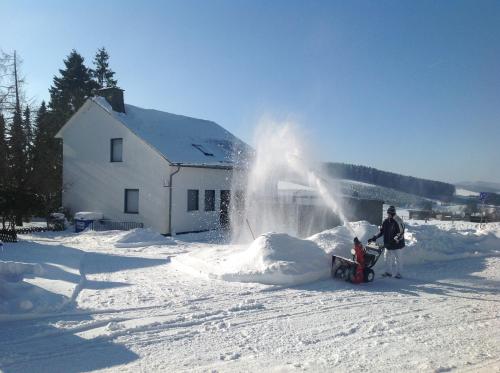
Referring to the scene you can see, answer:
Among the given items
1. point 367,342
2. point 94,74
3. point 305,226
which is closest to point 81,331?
point 367,342

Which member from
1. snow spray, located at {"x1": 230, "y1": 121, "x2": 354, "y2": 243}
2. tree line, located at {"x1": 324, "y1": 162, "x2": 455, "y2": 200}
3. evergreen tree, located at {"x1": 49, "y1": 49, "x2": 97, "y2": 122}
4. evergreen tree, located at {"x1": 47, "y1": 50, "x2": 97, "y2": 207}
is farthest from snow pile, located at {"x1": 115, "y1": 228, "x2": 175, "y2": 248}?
evergreen tree, located at {"x1": 49, "y1": 49, "x2": 97, "y2": 122}

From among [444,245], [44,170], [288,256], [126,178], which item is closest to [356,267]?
[288,256]

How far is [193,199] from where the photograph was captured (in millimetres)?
23266

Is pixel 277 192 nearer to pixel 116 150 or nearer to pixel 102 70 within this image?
pixel 116 150

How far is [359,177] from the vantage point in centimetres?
2986

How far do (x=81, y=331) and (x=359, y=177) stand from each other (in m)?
25.8

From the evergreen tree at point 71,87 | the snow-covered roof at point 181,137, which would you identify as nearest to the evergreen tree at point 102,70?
the evergreen tree at point 71,87

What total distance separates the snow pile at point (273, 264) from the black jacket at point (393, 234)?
1.56 meters

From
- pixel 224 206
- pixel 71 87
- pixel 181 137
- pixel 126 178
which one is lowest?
pixel 224 206

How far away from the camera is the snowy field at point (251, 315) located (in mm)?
5148

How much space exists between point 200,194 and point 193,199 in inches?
18.0

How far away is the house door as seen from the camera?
24612 millimetres

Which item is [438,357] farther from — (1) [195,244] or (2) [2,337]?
(1) [195,244]

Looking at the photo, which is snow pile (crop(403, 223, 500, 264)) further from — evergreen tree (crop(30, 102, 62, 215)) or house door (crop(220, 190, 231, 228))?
evergreen tree (crop(30, 102, 62, 215))
